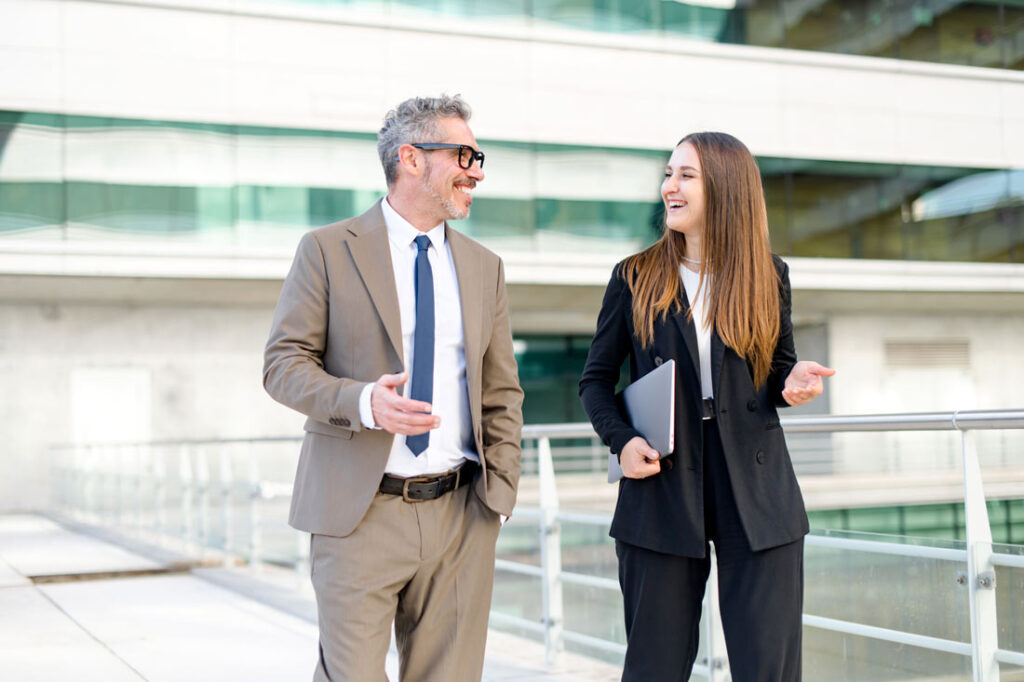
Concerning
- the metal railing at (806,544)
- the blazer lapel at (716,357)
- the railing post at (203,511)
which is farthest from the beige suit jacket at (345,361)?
the railing post at (203,511)

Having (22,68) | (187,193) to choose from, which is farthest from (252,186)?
(22,68)

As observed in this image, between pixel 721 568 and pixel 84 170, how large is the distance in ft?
52.8

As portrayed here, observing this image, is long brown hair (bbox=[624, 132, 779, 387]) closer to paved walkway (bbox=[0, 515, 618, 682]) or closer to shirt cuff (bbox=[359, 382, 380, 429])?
shirt cuff (bbox=[359, 382, 380, 429])

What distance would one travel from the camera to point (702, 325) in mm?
2570

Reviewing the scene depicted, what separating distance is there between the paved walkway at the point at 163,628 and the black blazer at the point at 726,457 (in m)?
2.49

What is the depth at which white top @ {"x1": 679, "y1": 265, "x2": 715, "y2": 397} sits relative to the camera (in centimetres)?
254

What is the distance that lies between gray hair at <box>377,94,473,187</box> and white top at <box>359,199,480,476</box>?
0.38ft

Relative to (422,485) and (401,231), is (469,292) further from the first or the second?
(422,485)

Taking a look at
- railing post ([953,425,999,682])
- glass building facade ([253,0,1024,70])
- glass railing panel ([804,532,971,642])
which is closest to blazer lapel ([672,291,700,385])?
railing post ([953,425,999,682])

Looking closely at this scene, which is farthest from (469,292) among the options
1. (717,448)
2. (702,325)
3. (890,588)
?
(890,588)

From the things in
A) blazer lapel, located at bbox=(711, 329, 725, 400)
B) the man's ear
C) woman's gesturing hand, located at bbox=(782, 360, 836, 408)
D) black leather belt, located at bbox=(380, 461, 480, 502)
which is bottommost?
black leather belt, located at bbox=(380, 461, 480, 502)

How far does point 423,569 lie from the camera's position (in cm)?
254

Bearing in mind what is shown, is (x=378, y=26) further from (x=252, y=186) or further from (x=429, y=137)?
(x=429, y=137)

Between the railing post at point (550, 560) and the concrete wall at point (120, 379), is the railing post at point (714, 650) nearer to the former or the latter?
the railing post at point (550, 560)
